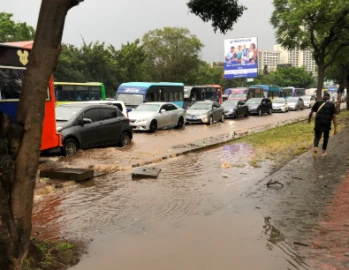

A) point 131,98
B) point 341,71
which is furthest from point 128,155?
point 341,71

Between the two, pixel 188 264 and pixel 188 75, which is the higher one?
pixel 188 75

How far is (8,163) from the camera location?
10.4 ft

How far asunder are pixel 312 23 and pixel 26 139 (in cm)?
2003

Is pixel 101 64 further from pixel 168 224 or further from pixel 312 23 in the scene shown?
pixel 168 224

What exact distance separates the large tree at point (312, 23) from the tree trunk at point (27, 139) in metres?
18.3

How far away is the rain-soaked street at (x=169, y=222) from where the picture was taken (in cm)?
414

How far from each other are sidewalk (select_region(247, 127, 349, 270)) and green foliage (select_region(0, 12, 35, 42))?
3311cm

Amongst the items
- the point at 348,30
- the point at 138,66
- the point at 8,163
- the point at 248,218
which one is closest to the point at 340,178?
the point at 248,218

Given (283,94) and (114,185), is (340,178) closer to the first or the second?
(114,185)

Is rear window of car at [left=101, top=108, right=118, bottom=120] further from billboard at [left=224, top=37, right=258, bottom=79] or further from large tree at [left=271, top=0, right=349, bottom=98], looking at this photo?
billboard at [left=224, top=37, right=258, bottom=79]

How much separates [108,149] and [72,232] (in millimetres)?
7125

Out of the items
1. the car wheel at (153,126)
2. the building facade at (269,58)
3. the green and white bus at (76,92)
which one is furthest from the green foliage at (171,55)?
the building facade at (269,58)

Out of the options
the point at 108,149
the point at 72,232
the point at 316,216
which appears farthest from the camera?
the point at 108,149

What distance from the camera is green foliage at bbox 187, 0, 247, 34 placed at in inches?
290
